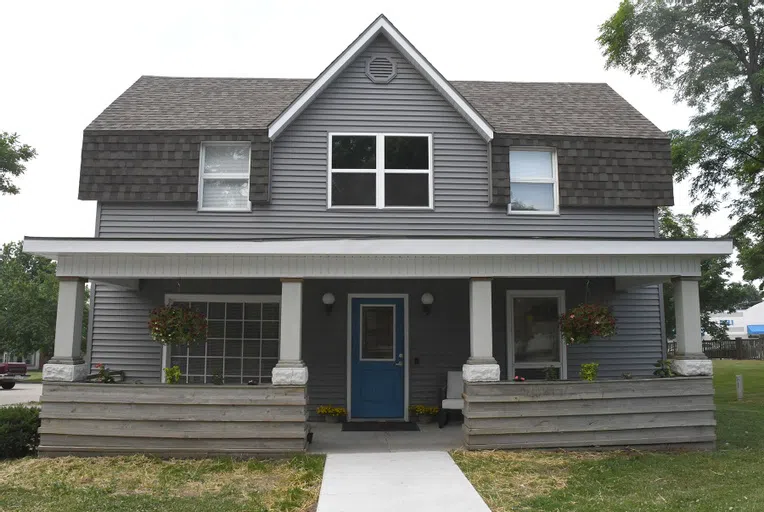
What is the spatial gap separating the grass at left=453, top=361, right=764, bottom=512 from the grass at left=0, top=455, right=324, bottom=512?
203 cm

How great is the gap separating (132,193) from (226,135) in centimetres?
186

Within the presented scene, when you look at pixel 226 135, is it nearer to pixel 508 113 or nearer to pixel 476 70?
pixel 508 113

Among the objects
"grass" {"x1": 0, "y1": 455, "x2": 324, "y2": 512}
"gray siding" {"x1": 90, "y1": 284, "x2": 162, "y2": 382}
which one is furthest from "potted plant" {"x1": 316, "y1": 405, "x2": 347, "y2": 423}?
"gray siding" {"x1": 90, "y1": 284, "x2": 162, "y2": 382}

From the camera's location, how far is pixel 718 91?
1748 cm

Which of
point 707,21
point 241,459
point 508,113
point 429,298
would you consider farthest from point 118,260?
point 707,21

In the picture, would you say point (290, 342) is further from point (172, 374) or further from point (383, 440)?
point (383, 440)

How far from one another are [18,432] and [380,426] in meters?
5.21

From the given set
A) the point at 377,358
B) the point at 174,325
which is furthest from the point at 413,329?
the point at 174,325

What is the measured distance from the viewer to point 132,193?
10.2m

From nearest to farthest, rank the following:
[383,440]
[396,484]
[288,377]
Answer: [396,484] < [288,377] < [383,440]

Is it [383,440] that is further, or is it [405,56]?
[405,56]

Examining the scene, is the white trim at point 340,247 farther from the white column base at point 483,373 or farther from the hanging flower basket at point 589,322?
the white column base at point 483,373

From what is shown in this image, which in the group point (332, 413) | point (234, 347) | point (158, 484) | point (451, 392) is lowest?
point (158, 484)

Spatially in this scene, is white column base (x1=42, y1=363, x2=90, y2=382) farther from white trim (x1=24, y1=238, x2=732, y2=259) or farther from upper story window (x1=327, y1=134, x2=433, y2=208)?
upper story window (x1=327, y1=134, x2=433, y2=208)
